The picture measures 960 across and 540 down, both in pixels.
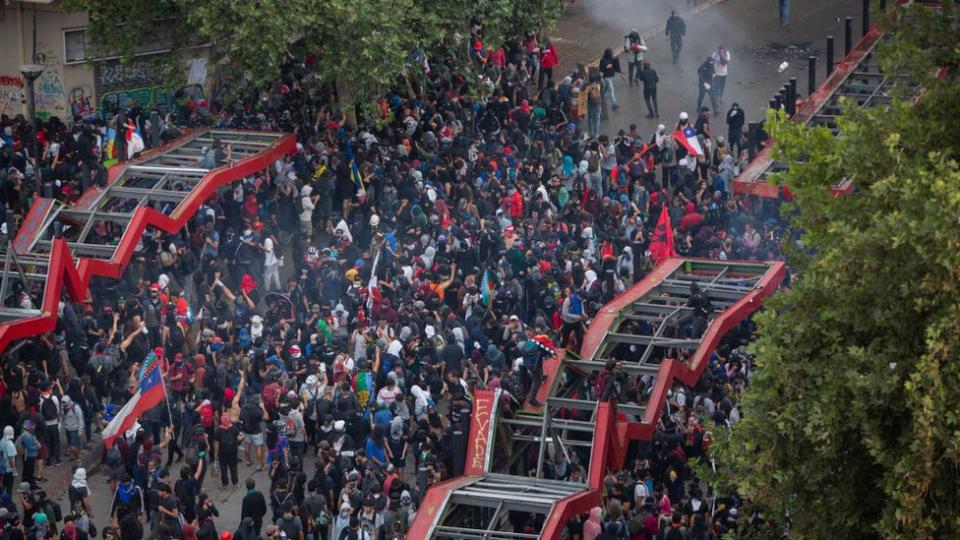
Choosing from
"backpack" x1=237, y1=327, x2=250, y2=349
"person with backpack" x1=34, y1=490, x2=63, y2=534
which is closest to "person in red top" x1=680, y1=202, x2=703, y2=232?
"backpack" x1=237, y1=327, x2=250, y2=349

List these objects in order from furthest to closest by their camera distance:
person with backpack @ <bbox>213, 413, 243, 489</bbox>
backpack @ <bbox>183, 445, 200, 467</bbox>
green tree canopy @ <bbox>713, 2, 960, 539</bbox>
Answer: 1. person with backpack @ <bbox>213, 413, 243, 489</bbox>
2. backpack @ <bbox>183, 445, 200, 467</bbox>
3. green tree canopy @ <bbox>713, 2, 960, 539</bbox>

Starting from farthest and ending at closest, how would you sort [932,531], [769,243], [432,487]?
[769,243] < [432,487] < [932,531]

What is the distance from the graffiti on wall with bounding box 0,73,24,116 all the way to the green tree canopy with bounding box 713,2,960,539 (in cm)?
2273

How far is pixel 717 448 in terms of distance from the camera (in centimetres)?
1795

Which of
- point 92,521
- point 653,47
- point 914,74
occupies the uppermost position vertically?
point 653,47

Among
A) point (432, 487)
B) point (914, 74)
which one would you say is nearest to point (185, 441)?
point (432, 487)

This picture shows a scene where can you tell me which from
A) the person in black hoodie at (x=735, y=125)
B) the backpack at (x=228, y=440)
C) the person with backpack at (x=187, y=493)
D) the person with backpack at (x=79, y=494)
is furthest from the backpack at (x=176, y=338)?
the person in black hoodie at (x=735, y=125)

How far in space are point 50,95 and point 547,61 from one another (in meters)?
10.6

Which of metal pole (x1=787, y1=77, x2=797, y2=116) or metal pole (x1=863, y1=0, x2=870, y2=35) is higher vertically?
metal pole (x1=863, y1=0, x2=870, y2=35)

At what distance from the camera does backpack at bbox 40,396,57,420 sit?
2552cm

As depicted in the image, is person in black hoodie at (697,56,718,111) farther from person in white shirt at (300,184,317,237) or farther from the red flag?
person in white shirt at (300,184,317,237)

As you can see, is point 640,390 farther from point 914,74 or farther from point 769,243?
point 914,74

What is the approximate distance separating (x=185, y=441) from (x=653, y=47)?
69.6ft

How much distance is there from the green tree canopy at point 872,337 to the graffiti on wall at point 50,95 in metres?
22.5
